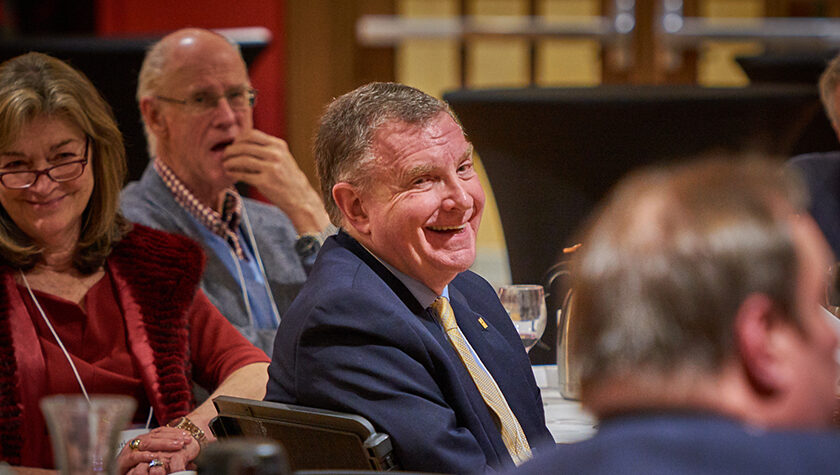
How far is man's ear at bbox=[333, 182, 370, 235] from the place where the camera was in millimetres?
1777

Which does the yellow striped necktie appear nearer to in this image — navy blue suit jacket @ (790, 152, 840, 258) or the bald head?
the bald head

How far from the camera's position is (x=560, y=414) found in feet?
6.63

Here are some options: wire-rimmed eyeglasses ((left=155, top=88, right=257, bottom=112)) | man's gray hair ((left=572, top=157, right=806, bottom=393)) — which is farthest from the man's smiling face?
wire-rimmed eyeglasses ((left=155, top=88, right=257, bottom=112))

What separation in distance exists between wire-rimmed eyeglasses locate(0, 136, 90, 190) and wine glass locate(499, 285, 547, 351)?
945 mm

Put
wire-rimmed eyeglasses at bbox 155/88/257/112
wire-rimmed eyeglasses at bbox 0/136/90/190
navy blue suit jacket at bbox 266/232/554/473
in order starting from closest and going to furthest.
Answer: navy blue suit jacket at bbox 266/232/554/473, wire-rimmed eyeglasses at bbox 0/136/90/190, wire-rimmed eyeglasses at bbox 155/88/257/112

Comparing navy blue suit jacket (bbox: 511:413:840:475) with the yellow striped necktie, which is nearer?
navy blue suit jacket (bbox: 511:413:840:475)

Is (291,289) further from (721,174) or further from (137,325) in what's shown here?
(721,174)

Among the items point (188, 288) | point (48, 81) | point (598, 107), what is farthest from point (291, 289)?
point (598, 107)

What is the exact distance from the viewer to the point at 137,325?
2254 millimetres

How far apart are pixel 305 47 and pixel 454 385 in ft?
11.8

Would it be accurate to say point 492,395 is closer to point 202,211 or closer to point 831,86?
point 202,211

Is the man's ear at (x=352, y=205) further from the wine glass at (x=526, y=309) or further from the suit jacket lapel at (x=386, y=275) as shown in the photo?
the wine glass at (x=526, y=309)

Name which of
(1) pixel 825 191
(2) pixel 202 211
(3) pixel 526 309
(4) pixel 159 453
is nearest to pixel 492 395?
(3) pixel 526 309

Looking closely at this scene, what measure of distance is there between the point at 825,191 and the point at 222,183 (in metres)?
1.96
